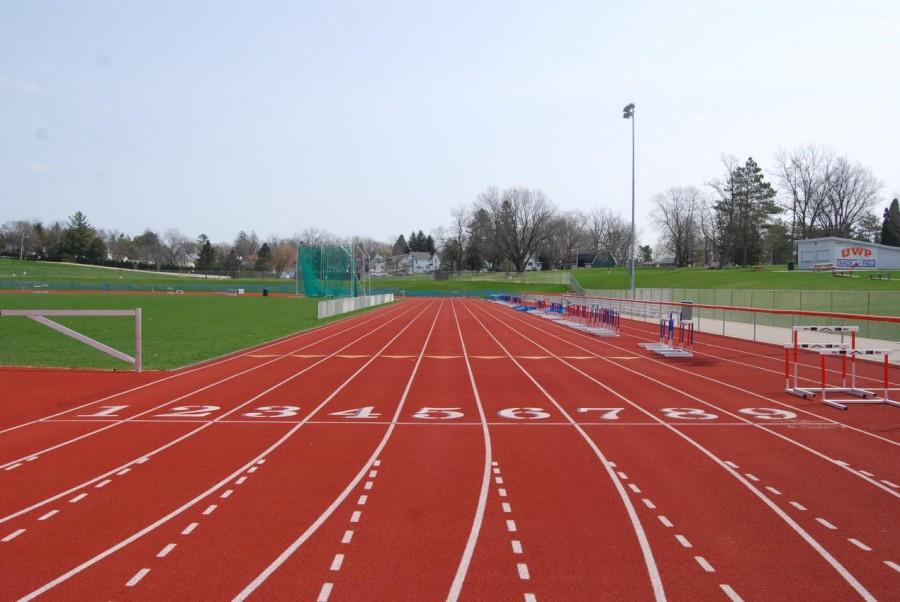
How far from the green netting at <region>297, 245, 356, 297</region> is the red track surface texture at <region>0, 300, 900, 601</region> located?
3717 centimetres

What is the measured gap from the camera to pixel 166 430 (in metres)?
8.84

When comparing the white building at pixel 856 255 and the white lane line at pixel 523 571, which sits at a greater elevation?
the white building at pixel 856 255

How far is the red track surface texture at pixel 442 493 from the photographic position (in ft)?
14.4

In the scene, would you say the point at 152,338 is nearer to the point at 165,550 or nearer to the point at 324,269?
the point at 165,550

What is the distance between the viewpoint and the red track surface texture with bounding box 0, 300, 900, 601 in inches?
173

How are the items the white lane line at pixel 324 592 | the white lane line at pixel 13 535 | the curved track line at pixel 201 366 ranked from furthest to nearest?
the curved track line at pixel 201 366 → the white lane line at pixel 13 535 → the white lane line at pixel 324 592

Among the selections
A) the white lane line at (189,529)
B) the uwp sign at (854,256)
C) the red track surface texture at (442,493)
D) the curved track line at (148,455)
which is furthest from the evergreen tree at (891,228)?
the white lane line at (189,529)

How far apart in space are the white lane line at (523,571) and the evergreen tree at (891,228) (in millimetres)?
82631

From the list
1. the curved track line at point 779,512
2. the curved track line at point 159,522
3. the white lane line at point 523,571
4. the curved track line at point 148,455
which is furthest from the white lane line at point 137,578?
the curved track line at point 779,512

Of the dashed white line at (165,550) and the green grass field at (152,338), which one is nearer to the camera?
the dashed white line at (165,550)

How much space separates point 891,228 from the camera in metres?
72.9

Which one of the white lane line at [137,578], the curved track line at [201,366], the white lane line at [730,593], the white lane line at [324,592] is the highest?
the white lane line at [324,592]

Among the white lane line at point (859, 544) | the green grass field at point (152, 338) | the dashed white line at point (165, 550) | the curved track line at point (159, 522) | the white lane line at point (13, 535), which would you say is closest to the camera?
the curved track line at point (159, 522)

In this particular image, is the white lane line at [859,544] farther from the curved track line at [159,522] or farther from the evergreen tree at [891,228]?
the evergreen tree at [891,228]
